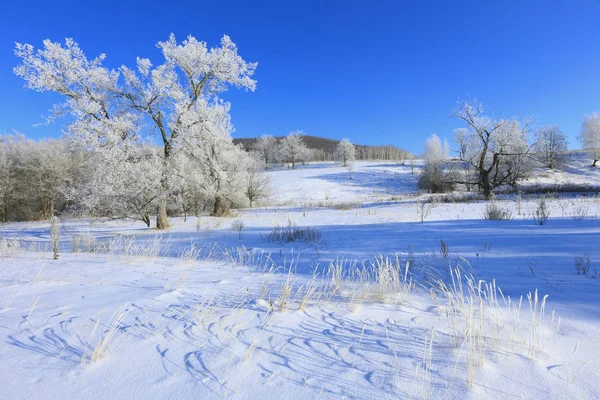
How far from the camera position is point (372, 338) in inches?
76.2

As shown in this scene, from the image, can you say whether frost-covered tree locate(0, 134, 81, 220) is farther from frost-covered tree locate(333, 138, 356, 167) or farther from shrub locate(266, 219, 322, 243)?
frost-covered tree locate(333, 138, 356, 167)

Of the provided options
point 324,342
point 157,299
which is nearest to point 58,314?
point 157,299

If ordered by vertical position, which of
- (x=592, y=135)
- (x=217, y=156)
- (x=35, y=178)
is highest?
(x=592, y=135)

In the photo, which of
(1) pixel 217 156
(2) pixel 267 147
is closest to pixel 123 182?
(1) pixel 217 156

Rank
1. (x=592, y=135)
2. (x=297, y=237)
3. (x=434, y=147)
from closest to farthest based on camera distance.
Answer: (x=297, y=237)
(x=592, y=135)
(x=434, y=147)

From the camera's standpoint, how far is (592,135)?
55188 millimetres

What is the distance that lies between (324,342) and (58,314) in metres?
2.26

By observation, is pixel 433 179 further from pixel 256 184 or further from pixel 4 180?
pixel 4 180

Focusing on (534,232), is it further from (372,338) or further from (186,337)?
(186,337)

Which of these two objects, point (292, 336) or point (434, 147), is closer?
point (292, 336)

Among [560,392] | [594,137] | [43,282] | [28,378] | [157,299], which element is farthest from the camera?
[594,137]

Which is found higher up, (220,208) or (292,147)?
(292,147)

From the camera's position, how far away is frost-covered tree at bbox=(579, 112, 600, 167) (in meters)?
54.1

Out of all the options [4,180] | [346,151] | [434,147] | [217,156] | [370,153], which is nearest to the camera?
[217,156]
